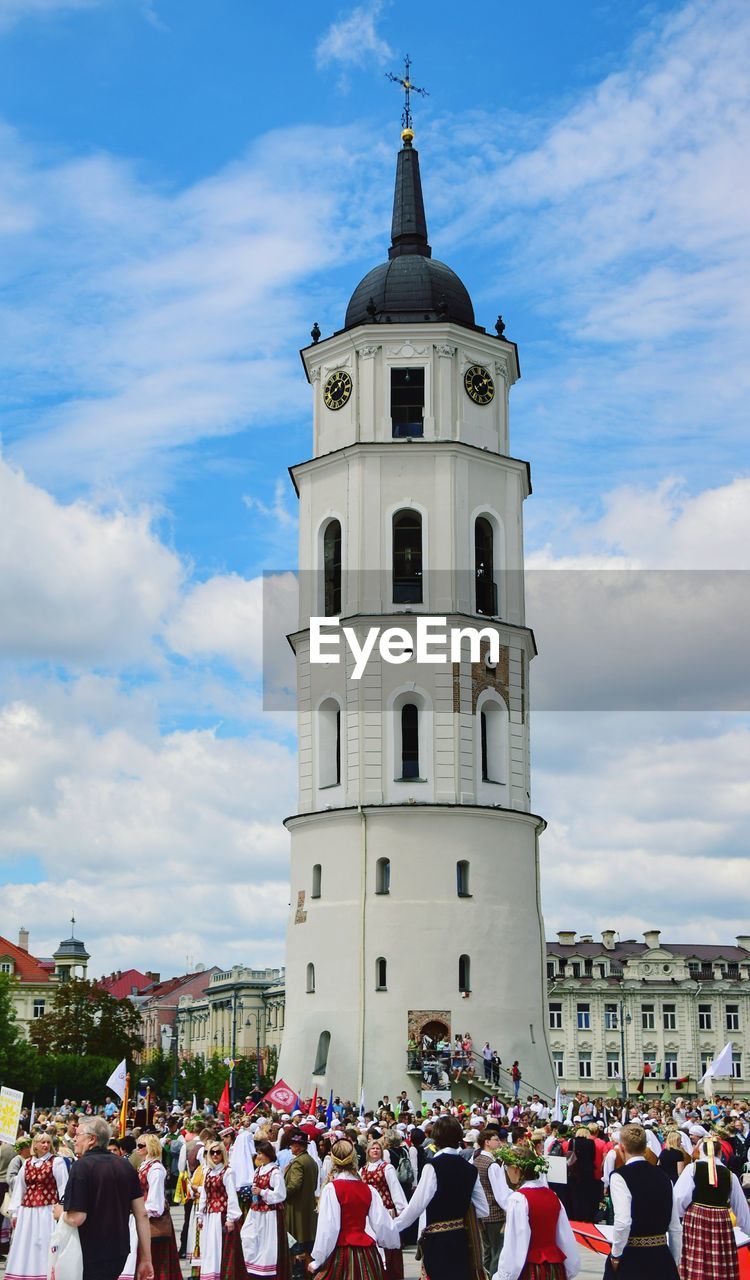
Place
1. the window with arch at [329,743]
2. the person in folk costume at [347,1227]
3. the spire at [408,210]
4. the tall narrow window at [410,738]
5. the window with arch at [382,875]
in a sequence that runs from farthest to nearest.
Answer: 1. the spire at [408,210]
2. the window with arch at [329,743]
3. the tall narrow window at [410,738]
4. the window with arch at [382,875]
5. the person in folk costume at [347,1227]

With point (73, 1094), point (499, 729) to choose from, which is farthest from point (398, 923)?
point (73, 1094)

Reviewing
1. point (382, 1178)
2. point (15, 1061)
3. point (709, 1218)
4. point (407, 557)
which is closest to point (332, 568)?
point (407, 557)

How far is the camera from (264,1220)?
18.5m

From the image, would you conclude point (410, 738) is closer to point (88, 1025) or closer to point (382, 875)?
point (382, 875)

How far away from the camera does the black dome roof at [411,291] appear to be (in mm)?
53594

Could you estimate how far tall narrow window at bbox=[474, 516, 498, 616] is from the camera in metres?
51.7

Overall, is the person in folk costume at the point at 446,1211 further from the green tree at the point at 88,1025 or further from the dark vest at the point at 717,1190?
the green tree at the point at 88,1025

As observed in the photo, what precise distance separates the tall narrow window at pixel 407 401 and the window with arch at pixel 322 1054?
18.8m

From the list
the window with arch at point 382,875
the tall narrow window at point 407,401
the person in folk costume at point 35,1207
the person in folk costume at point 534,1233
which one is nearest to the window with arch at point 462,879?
the window with arch at point 382,875

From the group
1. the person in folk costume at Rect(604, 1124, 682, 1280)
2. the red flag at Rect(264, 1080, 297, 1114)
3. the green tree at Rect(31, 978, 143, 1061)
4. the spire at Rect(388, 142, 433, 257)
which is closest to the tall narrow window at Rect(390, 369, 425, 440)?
the spire at Rect(388, 142, 433, 257)

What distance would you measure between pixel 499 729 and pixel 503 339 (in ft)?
43.4

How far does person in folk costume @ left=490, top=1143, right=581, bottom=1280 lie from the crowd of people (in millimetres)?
12

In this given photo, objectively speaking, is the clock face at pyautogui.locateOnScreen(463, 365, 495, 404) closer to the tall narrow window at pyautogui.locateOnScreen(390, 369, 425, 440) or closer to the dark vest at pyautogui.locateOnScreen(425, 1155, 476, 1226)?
the tall narrow window at pyautogui.locateOnScreen(390, 369, 425, 440)

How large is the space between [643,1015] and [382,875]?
2601 inches
